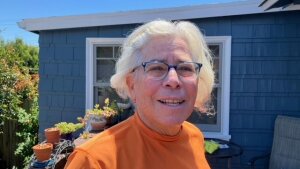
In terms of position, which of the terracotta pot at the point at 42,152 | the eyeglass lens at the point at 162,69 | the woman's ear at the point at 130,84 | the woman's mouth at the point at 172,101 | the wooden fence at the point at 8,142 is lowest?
the wooden fence at the point at 8,142

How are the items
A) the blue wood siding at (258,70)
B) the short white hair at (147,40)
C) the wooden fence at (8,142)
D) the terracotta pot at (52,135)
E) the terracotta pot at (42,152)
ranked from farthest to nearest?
1. the wooden fence at (8,142)
2. the blue wood siding at (258,70)
3. the terracotta pot at (52,135)
4. the terracotta pot at (42,152)
5. the short white hair at (147,40)

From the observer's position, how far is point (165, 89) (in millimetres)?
1258

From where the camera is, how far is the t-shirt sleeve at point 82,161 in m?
1.07

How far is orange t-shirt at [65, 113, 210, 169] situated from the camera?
3.62 ft

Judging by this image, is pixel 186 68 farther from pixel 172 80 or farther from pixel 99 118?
pixel 99 118

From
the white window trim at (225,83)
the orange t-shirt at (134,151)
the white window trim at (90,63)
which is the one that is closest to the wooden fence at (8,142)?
the white window trim at (90,63)

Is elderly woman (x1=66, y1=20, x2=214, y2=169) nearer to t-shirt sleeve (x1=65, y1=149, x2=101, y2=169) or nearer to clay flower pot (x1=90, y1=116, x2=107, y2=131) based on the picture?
t-shirt sleeve (x1=65, y1=149, x2=101, y2=169)

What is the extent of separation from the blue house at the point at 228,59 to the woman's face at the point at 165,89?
3.14 m

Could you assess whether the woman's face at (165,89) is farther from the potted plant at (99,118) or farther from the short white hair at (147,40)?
the potted plant at (99,118)

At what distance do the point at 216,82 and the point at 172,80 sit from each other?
3.51 metres

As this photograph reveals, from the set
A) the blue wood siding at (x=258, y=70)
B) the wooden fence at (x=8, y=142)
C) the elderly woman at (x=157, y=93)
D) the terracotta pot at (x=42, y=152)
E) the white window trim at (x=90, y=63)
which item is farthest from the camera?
the wooden fence at (x=8, y=142)

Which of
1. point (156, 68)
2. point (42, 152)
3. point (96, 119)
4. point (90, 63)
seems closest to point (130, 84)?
point (156, 68)

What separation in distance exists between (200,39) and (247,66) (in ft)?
10.8

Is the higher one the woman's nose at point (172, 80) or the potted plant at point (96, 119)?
the woman's nose at point (172, 80)
